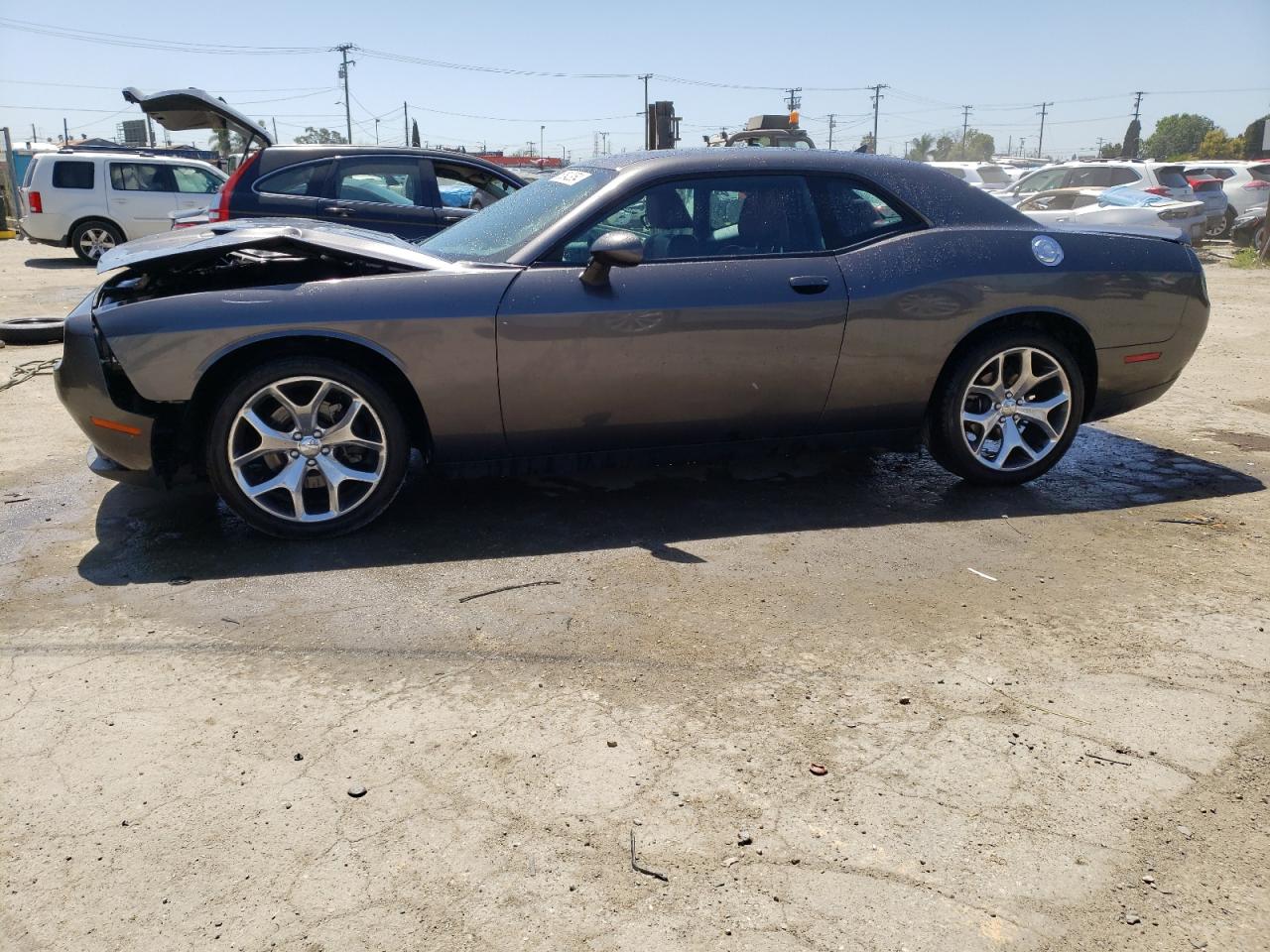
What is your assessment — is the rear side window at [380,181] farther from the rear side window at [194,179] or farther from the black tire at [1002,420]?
the rear side window at [194,179]

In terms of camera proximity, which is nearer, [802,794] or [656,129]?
[802,794]

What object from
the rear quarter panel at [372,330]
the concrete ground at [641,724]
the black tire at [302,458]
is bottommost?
the concrete ground at [641,724]

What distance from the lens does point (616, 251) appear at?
159 inches

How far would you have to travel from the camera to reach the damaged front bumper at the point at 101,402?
157 inches

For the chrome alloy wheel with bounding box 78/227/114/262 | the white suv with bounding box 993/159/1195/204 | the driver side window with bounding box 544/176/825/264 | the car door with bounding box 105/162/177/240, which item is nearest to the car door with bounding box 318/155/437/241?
the driver side window with bounding box 544/176/825/264

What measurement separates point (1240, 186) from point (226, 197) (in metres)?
21.6

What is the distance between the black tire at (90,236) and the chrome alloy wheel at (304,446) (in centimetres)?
1495

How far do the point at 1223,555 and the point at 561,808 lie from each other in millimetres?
3043

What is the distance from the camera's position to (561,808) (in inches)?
97.3

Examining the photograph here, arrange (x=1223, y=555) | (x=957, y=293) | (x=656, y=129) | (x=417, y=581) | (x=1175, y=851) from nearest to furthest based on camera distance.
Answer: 1. (x=1175, y=851)
2. (x=417, y=581)
3. (x=1223, y=555)
4. (x=957, y=293)
5. (x=656, y=129)

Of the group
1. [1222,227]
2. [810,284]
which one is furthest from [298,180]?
[1222,227]

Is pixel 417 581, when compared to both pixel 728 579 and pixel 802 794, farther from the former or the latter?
pixel 802 794

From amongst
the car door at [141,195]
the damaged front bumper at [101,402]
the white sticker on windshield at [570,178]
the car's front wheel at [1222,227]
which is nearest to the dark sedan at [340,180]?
the white sticker on windshield at [570,178]

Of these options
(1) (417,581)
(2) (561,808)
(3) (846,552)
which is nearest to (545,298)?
(1) (417,581)
